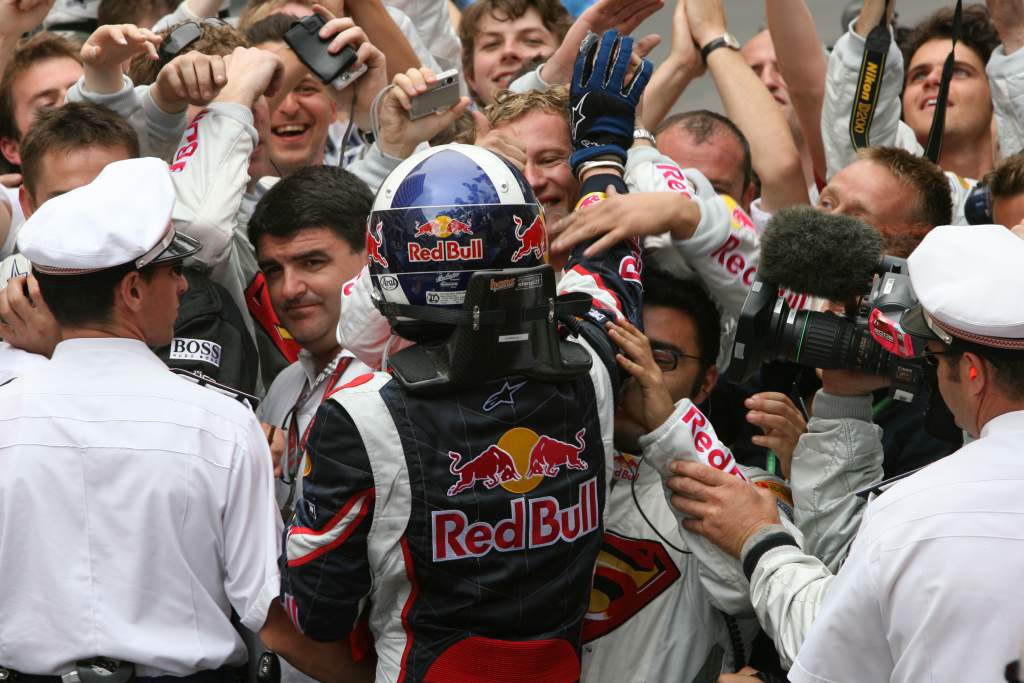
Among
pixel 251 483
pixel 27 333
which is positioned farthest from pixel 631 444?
pixel 27 333

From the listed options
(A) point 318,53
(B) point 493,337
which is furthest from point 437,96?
(B) point 493,337

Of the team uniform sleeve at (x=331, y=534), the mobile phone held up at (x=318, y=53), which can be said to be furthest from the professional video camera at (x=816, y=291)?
the mobile phone held up at (x=318, y=53)

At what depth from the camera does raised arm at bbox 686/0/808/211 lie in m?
4.59

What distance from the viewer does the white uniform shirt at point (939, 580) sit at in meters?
2.08

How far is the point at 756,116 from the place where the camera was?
4746mm

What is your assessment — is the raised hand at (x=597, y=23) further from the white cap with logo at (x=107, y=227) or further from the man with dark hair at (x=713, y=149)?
the white cap with logo at (x=107, y=227)

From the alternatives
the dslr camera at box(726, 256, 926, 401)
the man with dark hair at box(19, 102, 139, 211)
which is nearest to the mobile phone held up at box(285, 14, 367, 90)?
the man with dark hair at box(19, 102, 139, 211)

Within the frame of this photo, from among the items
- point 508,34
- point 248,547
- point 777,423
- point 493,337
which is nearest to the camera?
point 493,337

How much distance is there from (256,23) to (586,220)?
2.45 m

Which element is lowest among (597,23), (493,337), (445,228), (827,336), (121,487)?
(121,487)

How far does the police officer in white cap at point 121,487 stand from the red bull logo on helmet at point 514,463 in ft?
2.09

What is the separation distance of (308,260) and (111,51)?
0.97 m

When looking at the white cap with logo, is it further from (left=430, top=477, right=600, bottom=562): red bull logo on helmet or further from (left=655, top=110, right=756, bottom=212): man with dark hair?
(left=655, top=110, right=756, bottom=212): man with dark hair

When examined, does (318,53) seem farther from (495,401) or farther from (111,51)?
(495,401)
